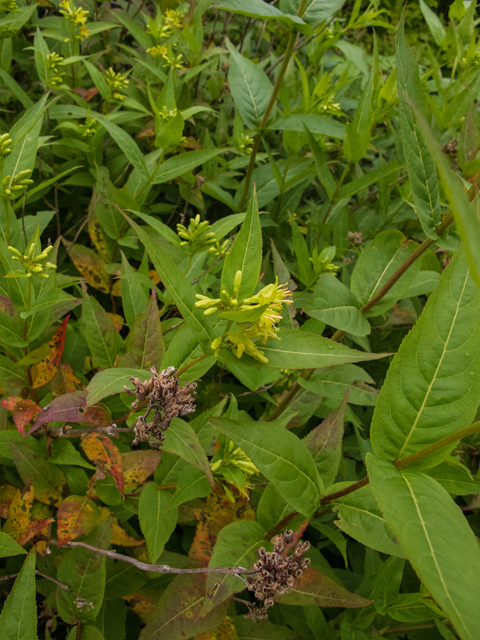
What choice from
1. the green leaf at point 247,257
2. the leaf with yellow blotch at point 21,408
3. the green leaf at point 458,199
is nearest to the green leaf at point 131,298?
the leaf with yellow blotch at point 21,408

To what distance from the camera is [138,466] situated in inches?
64.4

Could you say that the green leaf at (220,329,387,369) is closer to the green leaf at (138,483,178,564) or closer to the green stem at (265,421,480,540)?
the green stem at (265,421,480,540)

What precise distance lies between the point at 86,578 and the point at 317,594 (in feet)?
2.68

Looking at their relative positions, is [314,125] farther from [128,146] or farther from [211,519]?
[211,519]

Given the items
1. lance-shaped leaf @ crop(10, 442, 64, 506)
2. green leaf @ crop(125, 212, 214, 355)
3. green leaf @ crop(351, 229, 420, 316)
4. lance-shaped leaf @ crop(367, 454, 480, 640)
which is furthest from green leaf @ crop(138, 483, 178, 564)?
green leaf @ crop(351, 229, 420, 316)

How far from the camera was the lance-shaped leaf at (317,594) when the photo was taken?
1.37 metres

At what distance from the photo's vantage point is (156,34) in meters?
2.85

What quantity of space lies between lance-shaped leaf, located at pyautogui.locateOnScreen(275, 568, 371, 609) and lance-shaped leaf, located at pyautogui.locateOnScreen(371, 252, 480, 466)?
0.66 meters

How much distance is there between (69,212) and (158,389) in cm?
226

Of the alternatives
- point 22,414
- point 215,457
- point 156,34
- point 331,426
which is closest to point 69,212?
point 156,34

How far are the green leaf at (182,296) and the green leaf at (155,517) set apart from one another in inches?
27.1

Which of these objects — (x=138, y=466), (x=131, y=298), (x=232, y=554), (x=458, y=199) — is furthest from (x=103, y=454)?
(x=458, y=199)

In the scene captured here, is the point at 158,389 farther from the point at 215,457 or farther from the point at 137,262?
the point at 137,262

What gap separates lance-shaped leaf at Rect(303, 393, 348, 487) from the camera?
1507 millimetres
